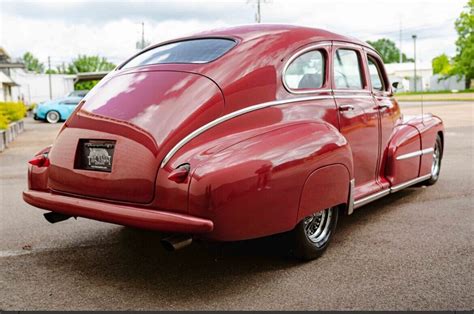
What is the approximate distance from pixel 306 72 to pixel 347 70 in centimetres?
74

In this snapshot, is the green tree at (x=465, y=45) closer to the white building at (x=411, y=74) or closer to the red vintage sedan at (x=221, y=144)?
the white building at (x=411, y=74)

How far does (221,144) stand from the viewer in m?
3.71

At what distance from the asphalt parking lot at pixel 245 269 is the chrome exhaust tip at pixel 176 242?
1.22 feet

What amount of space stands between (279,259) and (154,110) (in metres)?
1.50

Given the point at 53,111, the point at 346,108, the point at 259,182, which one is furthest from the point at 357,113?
the point at 53,111

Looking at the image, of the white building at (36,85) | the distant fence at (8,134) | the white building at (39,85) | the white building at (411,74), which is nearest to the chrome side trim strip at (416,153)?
the distant fence at (8,134)

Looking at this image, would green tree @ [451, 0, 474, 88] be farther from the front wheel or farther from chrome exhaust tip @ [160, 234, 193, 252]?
chrome exhaust tip @ [160, 234, 193, 252]

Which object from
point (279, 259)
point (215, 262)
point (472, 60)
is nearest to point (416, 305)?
point (279, 259)

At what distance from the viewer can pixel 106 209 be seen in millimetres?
3697

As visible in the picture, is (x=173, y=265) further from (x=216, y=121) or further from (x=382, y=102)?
(x=382, y=102)

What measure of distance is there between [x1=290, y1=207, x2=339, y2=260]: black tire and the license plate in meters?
1.44

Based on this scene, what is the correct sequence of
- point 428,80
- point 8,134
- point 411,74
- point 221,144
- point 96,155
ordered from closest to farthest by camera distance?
point 221,144 → point 96,155 → point 8,134 → point 428,80 → point 411,74

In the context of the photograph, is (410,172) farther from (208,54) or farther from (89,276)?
(89,276)

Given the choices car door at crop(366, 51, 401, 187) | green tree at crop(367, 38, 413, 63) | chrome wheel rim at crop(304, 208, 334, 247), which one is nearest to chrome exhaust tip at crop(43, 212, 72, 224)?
chrome wheel rim at crop(304, 208, 334, 247)
